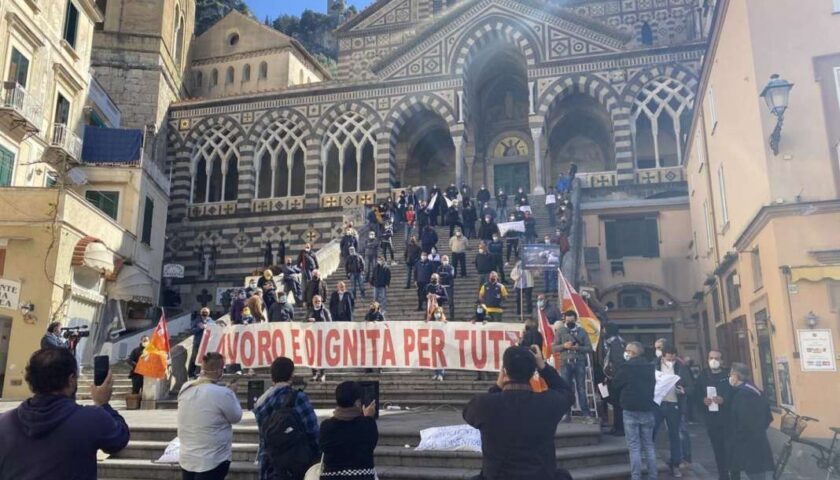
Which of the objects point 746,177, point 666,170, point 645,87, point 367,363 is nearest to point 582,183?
point 666,170

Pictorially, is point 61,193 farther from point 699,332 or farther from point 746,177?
point 699,332

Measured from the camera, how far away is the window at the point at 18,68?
66.9ft

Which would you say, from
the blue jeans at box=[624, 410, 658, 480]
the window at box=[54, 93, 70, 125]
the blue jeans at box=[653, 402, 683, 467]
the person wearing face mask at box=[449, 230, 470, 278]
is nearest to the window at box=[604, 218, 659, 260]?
the person wearing face mask at box=[449, 230, 470, 278]

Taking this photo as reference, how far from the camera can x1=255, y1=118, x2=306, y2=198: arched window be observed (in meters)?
32.9

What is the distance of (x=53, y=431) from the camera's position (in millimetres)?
3398

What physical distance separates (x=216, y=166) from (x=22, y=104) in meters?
13.6

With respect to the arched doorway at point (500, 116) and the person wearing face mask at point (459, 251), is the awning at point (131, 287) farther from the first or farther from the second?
the arched doorway at point (500, 116)

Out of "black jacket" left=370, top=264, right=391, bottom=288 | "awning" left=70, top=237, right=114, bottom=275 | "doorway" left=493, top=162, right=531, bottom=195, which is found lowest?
"black jacket" left=370, top=264, right=391, bottom=288

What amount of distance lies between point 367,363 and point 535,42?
22.1m

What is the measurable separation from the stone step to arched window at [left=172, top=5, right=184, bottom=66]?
32.1 metres

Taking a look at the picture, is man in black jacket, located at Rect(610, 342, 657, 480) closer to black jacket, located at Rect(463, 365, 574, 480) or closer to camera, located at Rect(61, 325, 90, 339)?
black jacket, located at Rect(463, 365, 574, 480)

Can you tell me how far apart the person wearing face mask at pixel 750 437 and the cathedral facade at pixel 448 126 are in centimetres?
2085

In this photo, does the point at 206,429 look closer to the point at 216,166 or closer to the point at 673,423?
the point at 673,423

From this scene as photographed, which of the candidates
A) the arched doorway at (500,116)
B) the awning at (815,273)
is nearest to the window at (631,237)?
the arched doorway at (500,116)
